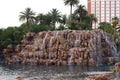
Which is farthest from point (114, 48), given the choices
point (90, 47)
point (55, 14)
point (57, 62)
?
point (55, 14)

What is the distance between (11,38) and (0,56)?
242 inches

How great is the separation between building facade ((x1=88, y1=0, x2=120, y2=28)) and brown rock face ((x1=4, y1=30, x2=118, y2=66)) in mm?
83989

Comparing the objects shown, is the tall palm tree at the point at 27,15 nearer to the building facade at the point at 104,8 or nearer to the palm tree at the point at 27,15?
the palm tree at the point at 27,15

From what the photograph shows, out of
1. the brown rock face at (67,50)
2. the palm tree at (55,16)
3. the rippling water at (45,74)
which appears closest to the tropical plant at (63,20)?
the palm tree at (55,16)

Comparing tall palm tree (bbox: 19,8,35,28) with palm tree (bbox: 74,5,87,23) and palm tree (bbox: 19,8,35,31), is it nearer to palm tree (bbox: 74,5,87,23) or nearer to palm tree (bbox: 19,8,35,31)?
palm tree (bbox: 19,8,35,31)

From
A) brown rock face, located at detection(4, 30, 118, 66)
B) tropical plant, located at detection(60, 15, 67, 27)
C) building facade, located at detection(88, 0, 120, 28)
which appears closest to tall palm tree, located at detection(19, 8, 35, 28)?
tropical plant, located at detection(60, 15, 67, 27)

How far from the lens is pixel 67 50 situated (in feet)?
311

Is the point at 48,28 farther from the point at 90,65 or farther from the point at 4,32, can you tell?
the point at 90,65

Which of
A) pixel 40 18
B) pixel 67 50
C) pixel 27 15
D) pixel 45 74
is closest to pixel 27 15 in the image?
pixel 27 15

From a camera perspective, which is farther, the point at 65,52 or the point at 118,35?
the point at 118,35

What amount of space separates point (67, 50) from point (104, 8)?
313 ft

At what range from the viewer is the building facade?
18425cm

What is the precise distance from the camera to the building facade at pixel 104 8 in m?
184

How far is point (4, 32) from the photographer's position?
111625 millimetres
